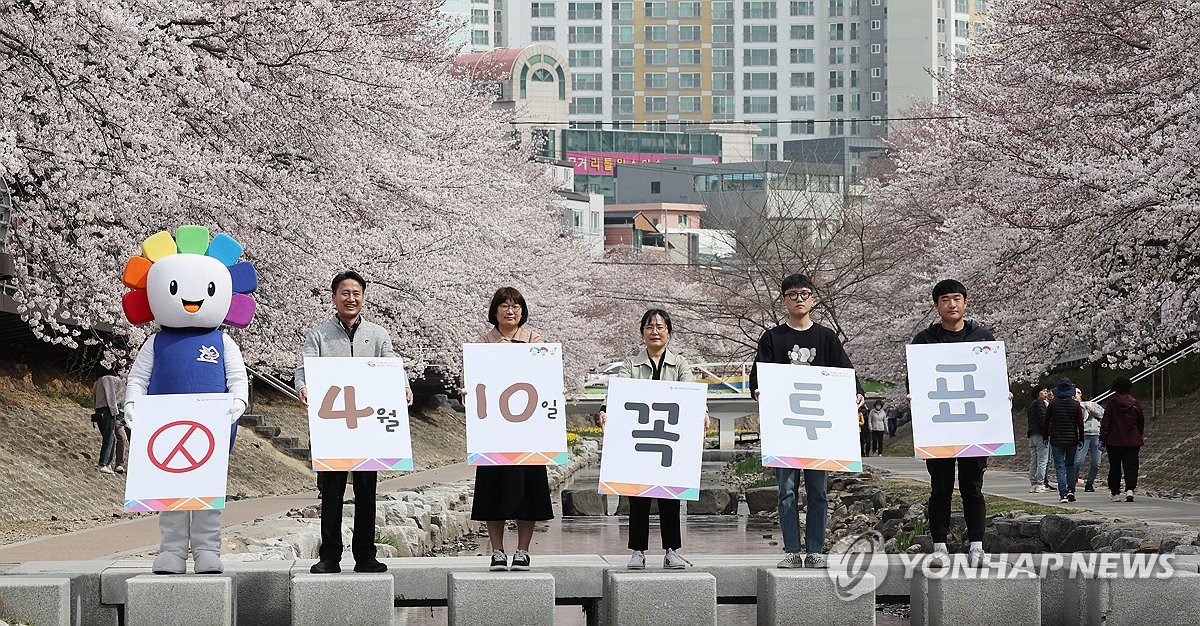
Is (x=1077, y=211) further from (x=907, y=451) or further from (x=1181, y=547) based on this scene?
(x=907, y=451)

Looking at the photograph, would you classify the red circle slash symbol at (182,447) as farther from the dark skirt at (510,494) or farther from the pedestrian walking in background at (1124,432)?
the pedestrian walking in background at (1124,432)

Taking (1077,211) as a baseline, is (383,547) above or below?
below

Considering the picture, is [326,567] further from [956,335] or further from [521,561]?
[956,335]

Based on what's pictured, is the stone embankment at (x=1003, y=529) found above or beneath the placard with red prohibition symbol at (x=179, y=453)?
beneath

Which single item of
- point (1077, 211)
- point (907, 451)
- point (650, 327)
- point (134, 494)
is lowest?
point (907, 451)

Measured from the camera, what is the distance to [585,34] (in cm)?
15875

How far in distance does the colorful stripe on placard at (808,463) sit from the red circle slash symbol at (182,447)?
11.1 feet

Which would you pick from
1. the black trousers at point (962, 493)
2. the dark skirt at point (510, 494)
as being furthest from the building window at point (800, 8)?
the dark skirt at point (510, 494)

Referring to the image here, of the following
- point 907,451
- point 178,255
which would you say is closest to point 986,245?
point 178,255

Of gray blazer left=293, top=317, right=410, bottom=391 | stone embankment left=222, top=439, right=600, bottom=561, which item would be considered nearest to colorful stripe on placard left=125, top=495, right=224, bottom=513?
gray blazer left=293, top=317, right=410, bottom=391

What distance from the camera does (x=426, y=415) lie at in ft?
144

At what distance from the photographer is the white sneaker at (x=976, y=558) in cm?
988

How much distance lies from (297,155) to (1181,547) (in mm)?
13280

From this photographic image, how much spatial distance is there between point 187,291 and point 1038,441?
1545 centimetres
